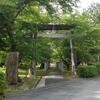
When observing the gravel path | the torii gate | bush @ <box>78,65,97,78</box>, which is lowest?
the gravel path

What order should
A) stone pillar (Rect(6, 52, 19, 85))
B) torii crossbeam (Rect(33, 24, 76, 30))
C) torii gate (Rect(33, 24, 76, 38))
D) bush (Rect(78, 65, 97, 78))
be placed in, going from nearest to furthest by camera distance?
1. stone pillar (Rect(6, 52, 19, 85))
2. bush (Rect(78, 65, 97, 78))
3. torii gate (Rect(33, 24, 76, 38))
4. torii crossbeam (Rect(33, 24, 76, 30))

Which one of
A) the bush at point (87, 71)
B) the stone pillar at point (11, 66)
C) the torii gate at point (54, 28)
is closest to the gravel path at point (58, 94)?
the stone pillar at point (11, 66)

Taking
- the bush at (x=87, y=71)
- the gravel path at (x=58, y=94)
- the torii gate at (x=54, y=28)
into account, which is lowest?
the gravel path at (x=58, y=94)

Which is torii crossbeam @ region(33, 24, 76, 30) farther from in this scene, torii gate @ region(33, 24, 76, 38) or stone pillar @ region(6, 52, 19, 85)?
stone pillar @ region(6, 52, 19, 85)

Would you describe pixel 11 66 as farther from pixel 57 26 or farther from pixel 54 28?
pixel 54 28

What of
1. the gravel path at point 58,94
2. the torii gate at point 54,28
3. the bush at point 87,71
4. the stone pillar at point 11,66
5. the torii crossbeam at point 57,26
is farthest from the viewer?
the torii crossbeam at point 57,26

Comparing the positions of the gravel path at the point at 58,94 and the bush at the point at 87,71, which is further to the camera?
the bush at the point at 87,71

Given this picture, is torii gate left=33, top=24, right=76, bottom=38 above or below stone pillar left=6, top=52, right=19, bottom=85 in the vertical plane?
above

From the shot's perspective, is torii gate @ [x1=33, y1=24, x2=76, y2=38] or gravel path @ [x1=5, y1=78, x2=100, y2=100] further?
torii gate @ [x1=33, y1=24, x2=76, y2=38]

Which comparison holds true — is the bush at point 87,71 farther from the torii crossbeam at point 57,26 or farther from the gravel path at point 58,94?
the gravel path at point 58,94

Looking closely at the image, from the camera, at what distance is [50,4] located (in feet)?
77.3

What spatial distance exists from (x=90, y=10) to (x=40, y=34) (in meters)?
41.0

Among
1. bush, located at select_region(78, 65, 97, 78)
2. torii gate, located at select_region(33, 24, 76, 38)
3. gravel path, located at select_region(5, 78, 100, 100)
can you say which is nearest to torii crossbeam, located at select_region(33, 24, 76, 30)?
torii gate, located at select_region(33, 24, 76, 38)

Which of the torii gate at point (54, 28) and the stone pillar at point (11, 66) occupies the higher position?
the torii gate at point (54, 28)
